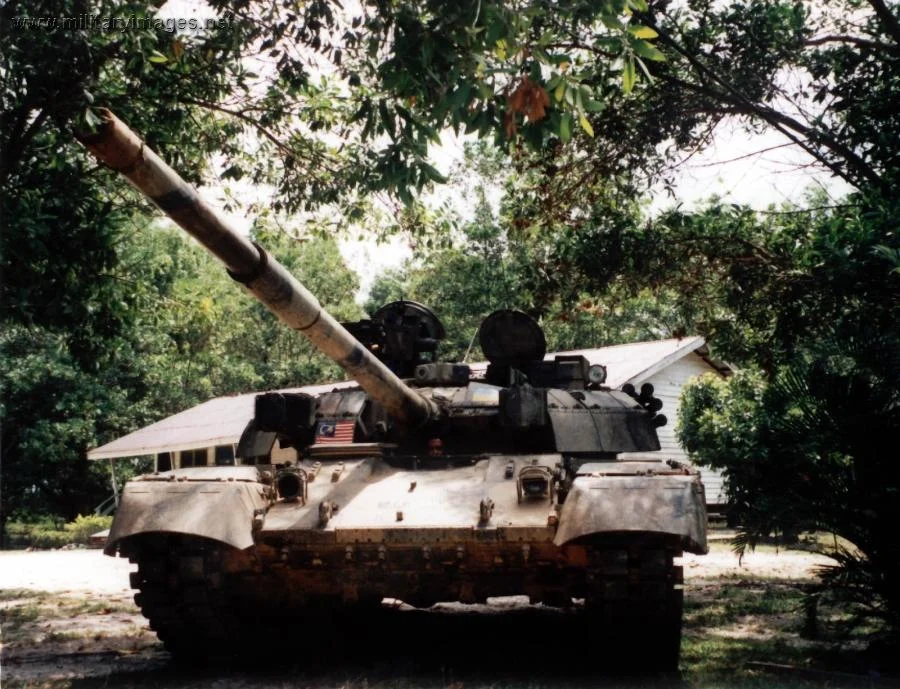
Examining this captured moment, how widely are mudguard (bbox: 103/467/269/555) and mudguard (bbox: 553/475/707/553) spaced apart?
81.9 inches

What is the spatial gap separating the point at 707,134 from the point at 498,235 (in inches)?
834

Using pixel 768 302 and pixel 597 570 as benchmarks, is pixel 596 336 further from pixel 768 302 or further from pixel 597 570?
pixel 597 570

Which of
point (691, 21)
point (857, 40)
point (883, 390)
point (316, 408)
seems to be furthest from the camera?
point (691, 21)

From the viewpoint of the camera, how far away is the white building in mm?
23500

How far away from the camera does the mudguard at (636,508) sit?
6.45 m

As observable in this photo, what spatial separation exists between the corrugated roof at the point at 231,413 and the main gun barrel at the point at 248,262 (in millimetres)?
13021

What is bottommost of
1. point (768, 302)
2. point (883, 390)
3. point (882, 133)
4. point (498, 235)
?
point (883, 390)

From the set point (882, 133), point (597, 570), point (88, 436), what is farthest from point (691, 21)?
point (88, 436)

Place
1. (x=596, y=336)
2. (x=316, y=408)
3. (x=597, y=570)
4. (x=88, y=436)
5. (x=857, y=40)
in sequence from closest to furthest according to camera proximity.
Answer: (x=597, y=570), (x=316, y=408), (x=857, y=40), (x=88, y=436), (x=596, y=336)

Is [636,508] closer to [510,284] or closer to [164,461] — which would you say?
[510,284]

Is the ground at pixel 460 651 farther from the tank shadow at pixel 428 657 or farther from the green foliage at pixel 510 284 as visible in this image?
the green foliage at pixel 510 284

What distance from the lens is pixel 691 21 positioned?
10.7 m

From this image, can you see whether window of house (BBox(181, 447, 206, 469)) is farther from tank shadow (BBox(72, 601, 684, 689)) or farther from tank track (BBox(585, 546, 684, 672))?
tank track (BBox(585, 546, 684, 672))

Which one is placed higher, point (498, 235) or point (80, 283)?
point (498, 235)
